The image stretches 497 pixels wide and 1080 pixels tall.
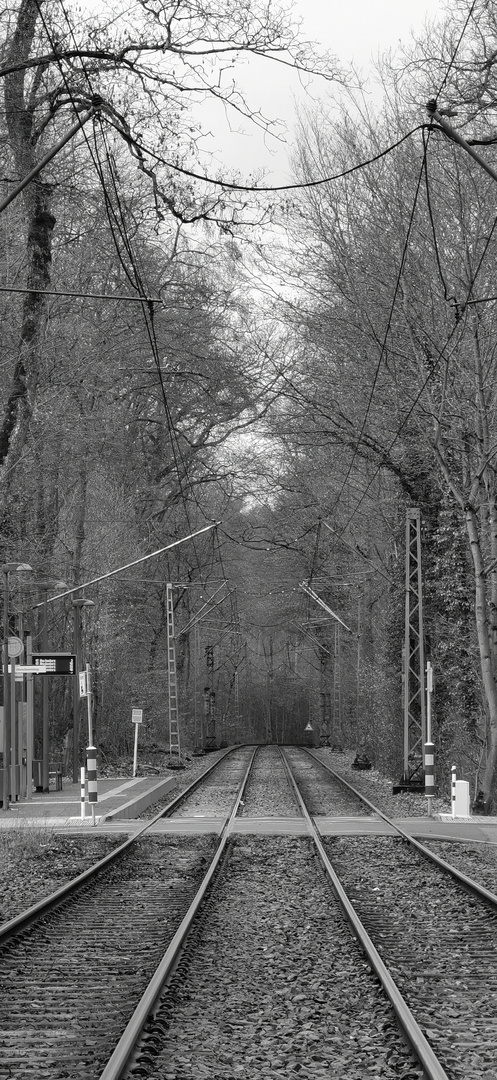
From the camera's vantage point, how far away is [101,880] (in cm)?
1243

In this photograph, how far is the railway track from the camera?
566 cm

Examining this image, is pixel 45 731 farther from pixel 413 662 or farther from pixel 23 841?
pixel 23 841

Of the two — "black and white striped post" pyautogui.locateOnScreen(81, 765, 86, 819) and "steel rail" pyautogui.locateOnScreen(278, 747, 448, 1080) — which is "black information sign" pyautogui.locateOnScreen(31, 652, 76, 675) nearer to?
"black and white striped post" pyautogui.locateOnScreen(81, 765, 86, 819)

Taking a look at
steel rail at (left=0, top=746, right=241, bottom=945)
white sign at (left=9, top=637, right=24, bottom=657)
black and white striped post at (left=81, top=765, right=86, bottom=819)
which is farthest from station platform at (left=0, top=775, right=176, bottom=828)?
steel rail at (left=0, top=746, right=241, bottom=945)

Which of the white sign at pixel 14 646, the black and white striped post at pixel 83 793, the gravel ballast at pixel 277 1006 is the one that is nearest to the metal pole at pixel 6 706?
the white sign at pixel 14 646

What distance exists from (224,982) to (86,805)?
12241 mm

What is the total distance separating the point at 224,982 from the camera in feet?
24.5

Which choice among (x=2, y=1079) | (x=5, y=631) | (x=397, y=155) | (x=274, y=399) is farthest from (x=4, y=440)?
(x=2, y=1079)

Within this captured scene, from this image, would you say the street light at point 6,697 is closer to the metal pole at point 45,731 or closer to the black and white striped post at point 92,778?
the black and white striped post at point 92,778

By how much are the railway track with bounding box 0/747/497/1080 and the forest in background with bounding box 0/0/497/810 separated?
6.34 metres

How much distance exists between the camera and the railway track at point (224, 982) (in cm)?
566

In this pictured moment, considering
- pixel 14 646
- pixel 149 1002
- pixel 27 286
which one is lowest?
pixel 149 1002

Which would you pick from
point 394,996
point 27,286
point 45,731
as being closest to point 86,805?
point 45,731

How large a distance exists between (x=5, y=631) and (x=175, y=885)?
874 cm
